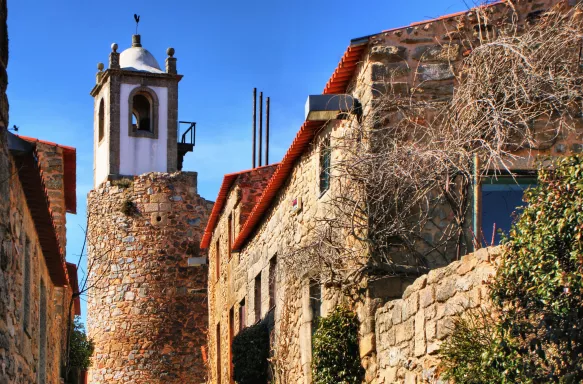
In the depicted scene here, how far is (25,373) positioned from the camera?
36.8 feet

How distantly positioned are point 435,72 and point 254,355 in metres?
6.96

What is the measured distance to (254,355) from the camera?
18078 millimetres

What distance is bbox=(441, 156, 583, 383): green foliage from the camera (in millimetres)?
7605

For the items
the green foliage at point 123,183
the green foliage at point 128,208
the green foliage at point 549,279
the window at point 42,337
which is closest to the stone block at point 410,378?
the green foliage at point 549,279

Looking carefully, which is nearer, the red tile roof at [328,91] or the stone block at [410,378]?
the stone block at [410,378]

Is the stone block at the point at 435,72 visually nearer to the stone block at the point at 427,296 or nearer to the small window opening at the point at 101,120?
the stone block at the point at 427,296

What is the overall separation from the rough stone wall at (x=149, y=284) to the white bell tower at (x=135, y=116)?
18.8 ft

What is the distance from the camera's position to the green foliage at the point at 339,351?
12391 millimetres

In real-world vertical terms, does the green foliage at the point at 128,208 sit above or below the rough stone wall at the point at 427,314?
above

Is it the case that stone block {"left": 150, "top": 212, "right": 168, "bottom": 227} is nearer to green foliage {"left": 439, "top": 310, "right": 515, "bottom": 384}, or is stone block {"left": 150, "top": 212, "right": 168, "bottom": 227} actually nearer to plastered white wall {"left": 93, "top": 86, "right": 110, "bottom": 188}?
plastered white wall {"left": 93, "top": 86, "right": 110, "bottom": 188}

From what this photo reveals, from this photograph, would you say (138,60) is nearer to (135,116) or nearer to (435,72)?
(135,116)

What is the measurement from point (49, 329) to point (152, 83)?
74.1ft

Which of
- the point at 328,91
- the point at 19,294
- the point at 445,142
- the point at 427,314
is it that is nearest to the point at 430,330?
the point at 427,314

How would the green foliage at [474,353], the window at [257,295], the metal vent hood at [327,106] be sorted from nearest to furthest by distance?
the green foliage at [474,353] → the metal vent hood at [327,106] → the window at [257,295]
